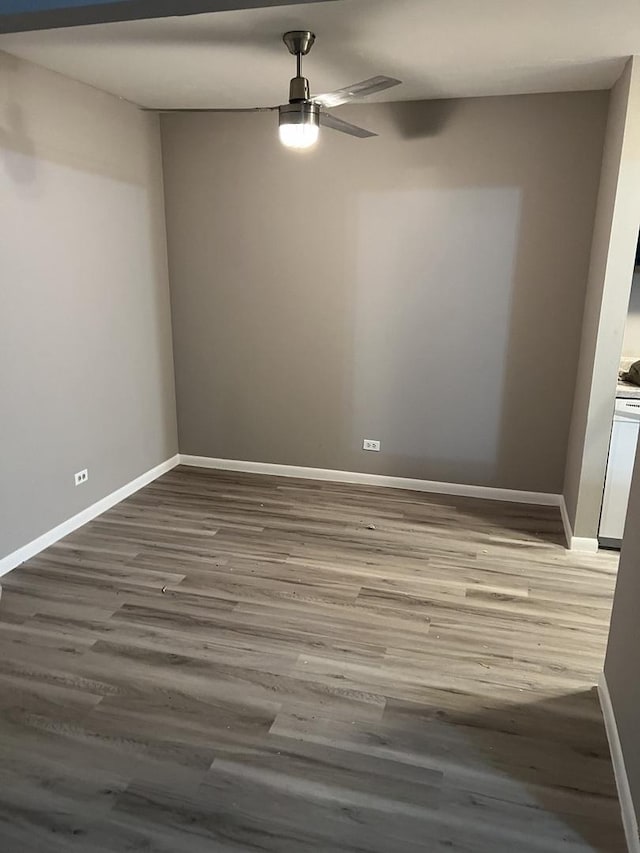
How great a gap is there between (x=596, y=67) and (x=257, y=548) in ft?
10.2

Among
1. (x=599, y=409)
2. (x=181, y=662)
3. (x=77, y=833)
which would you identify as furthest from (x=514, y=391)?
(x=77, y=833)

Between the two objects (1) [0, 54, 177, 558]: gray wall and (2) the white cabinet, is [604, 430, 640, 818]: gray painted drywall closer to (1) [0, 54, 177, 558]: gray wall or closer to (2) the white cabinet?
(2) the white cabinet

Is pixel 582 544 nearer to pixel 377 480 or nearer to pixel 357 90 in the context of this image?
pixel 377 480

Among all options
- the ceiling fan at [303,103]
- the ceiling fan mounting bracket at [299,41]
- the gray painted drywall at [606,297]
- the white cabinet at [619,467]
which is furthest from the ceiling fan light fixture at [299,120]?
the white cabinet at [619,467]

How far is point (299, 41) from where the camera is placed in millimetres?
2680

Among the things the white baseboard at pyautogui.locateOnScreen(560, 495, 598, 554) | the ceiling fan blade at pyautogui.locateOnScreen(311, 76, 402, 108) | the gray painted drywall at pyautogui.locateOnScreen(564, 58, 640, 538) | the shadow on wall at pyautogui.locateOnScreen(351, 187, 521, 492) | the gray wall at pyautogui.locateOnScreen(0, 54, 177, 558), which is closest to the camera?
the ceiling fan blade at pyautogui.locateOnScreen(311, 76, 402, 108)

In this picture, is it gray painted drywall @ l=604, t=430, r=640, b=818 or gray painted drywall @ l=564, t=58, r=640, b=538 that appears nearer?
gray painted drywall @ l=604, t=430, r=640, b=818

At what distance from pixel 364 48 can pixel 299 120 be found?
47 centimetres

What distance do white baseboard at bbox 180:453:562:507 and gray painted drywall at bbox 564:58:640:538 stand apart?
1.71 ft

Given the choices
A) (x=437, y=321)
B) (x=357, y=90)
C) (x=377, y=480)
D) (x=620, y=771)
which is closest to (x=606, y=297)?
(x=437, y=321)

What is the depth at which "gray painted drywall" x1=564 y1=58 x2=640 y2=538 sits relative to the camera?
3125 millimetres

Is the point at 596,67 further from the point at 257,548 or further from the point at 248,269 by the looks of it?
the point at 257,548

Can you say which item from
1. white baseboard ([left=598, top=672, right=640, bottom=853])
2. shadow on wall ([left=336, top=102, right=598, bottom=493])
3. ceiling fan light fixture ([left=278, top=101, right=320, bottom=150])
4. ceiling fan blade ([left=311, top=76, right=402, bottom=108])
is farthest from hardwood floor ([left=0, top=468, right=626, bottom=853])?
ceiling fan blade ([left=311, top=76, right=402, bottom=108])

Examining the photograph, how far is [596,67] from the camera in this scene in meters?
3.19
